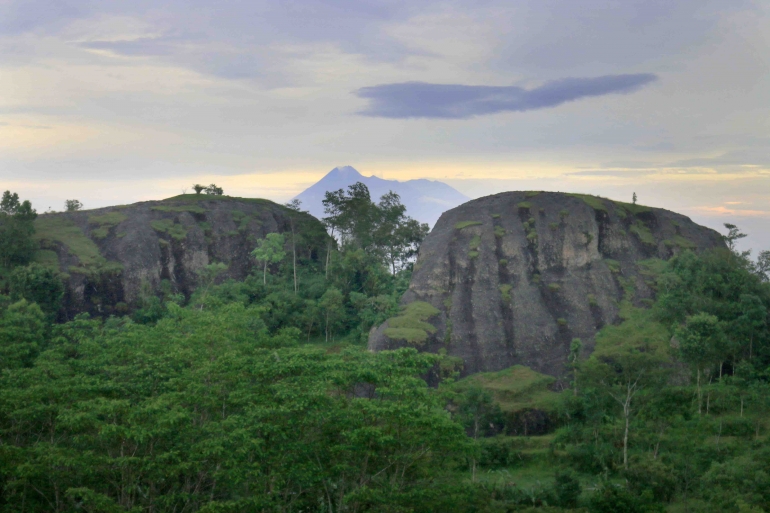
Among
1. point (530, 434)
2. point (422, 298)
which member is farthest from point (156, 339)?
point (422, 298)

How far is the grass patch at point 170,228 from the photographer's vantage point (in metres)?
70.6

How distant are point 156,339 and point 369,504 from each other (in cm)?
1236

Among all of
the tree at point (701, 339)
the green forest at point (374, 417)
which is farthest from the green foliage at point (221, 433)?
the tree at point (701, 339)

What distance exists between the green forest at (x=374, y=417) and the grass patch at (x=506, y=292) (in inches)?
301

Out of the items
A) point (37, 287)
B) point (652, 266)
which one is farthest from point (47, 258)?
point (652, 266)

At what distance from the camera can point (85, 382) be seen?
23891 mm

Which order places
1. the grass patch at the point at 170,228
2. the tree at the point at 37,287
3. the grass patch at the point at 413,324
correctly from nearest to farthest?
1. the grass patch at the point at 413,324
2. the tree at the point at 37,287
3. the grass patch at the point at 170,228

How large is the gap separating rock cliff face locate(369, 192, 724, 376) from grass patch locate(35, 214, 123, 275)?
28.1 metres

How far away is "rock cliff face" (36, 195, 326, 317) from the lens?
205ft

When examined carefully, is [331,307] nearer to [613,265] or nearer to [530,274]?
[530,274]

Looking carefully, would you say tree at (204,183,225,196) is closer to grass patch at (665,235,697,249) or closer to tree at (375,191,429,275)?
tree at (375,191,429,275)

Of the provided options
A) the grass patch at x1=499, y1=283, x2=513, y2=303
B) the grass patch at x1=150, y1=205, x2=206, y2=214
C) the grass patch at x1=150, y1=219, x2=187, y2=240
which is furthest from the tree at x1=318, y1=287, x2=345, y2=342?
the grass patch at x1=150, y1=205, x2=206, y2=214

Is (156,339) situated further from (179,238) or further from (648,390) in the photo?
(179,238)

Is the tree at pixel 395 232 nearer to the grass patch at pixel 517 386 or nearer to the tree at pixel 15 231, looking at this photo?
the grass patch at pixel 517 386
